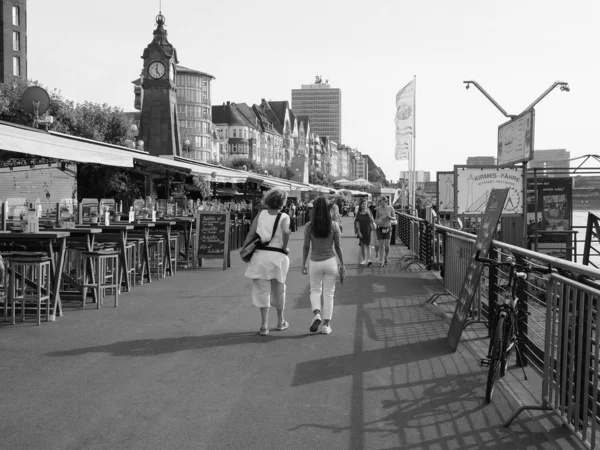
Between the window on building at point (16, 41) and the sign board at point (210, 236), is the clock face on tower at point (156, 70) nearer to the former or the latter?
the sign board at point (210, 236)

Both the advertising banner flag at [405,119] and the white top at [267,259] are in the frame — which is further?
the advertising banner flag at [405,119]

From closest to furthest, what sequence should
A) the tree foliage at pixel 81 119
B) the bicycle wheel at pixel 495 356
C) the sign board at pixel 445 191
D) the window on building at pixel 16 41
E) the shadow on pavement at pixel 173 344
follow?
1. the bicycle wheel at pixel 495 356
2. the shadow on pavement at pixel 173 344
3. the sign board at pixel 445 191
4. the tree foliage at pixel 81 119
5. the window on building at pixel 16 41

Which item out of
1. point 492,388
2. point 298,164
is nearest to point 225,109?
point 298,164

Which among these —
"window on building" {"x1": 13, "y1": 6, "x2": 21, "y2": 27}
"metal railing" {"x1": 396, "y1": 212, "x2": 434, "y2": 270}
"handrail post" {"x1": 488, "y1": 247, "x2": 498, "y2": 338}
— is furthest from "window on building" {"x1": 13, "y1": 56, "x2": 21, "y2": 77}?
"handrail post" {"x1": 488, "y1": 247, "x2": 498, "y2": 338}

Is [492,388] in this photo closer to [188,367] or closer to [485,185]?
[188,367]

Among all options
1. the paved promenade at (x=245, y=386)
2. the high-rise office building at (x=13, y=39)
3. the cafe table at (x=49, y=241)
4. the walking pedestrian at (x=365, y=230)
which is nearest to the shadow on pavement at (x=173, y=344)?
the paved promenade at (x=245, y=386)

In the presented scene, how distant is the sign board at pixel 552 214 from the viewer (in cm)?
1745

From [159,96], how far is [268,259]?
36592 mm

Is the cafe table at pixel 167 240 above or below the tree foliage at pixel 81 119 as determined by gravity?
below

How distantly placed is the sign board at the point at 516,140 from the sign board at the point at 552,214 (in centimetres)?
394

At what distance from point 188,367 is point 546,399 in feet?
10.5

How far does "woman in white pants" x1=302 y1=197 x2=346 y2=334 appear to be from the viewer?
855 cm

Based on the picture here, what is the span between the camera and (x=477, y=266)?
7164 millimetres

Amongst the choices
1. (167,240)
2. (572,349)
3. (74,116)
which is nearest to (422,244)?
(167,240)
